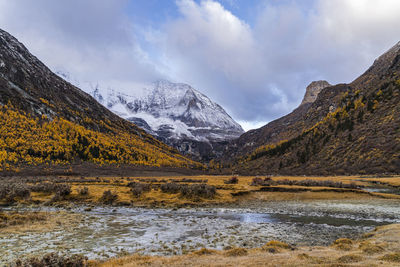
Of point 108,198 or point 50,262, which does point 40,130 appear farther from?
point 50,262

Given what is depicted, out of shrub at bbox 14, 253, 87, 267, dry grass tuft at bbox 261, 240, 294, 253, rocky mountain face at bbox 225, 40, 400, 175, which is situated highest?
rocky mountain face at bbox 225, 40, 400, 175

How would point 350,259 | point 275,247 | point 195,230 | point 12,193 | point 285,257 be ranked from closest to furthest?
point 350,259, point 285,257, point 275,247, point 195,230, point 12,193

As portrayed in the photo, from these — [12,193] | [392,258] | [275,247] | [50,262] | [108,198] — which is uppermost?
[392,258]

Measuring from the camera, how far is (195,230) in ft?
69.2

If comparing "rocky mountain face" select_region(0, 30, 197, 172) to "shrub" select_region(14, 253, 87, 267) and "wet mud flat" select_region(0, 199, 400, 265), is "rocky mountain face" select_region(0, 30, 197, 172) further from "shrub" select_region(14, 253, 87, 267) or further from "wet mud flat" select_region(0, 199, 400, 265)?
"shrub" select_region(14, 253, 87, 267)

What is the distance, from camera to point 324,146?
12031 cm

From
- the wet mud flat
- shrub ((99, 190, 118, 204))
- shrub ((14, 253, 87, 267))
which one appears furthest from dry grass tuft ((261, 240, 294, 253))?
shrub ((99, 190, 118, 204))

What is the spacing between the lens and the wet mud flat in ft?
52.3

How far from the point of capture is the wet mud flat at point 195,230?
628 inches

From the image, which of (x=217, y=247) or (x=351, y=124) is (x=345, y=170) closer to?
(x=351, y=124)

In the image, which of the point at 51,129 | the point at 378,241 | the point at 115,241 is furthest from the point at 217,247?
the point at 51,129

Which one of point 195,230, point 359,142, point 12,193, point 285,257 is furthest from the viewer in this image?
point 359,142

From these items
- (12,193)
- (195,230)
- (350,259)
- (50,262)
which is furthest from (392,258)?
(12,193)

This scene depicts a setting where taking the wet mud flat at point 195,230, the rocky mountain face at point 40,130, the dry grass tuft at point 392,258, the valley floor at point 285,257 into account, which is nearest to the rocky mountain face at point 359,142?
the wet mud flat at point 195,230
